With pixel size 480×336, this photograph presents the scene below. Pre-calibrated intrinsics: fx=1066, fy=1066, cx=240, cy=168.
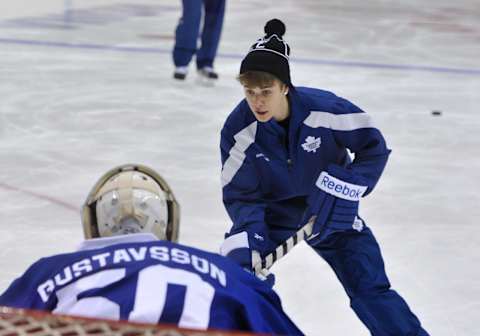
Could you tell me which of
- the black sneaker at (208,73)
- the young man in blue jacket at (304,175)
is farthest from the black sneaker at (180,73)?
the young man in blue jacket at (304,175)

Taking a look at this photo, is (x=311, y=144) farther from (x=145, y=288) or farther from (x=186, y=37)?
(x=186, y=37)

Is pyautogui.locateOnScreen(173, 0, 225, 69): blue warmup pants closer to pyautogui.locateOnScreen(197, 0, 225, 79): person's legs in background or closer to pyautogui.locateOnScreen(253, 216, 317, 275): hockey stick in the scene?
pyautogui.locateOnScreen(197, 0, 225, 79): person's legs in background

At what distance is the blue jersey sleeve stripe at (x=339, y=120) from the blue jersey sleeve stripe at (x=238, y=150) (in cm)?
15

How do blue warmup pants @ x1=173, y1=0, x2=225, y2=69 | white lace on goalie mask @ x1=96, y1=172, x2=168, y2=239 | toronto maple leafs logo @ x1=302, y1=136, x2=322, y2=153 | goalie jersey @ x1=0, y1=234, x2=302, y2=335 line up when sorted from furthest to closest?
blue warmup pants @ x1=173, y1=0, x2=225, y2=69
toronto maple leafs logo @ x1=302, y1=136, x2=322, y2=153
white lace on goalie mask @ x1=96, y1=172, x2=168, y2=239
goalie jersey @ x1=0, y1=234, x2=302, y2=335

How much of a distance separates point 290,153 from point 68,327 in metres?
1.63

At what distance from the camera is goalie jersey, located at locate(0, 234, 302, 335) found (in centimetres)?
149

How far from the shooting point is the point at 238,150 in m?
2.78

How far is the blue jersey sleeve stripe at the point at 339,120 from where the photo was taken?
2.75 metres

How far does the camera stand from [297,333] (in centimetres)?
164

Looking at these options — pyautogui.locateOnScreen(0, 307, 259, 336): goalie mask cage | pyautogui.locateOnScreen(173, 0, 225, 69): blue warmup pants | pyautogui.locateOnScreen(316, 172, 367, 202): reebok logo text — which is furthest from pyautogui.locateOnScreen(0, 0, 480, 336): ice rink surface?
pyautogui.locateOnScreen(0, 307, 259, 336): goalie mask cage

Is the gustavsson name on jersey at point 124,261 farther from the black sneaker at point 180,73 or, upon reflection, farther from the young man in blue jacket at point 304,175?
the black sneaker at point 180,73

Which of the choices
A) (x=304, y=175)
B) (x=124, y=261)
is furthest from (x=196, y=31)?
(x=124, y=261)

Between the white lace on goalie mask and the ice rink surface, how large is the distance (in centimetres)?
149

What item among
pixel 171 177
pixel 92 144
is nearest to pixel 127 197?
pixel 171 177
